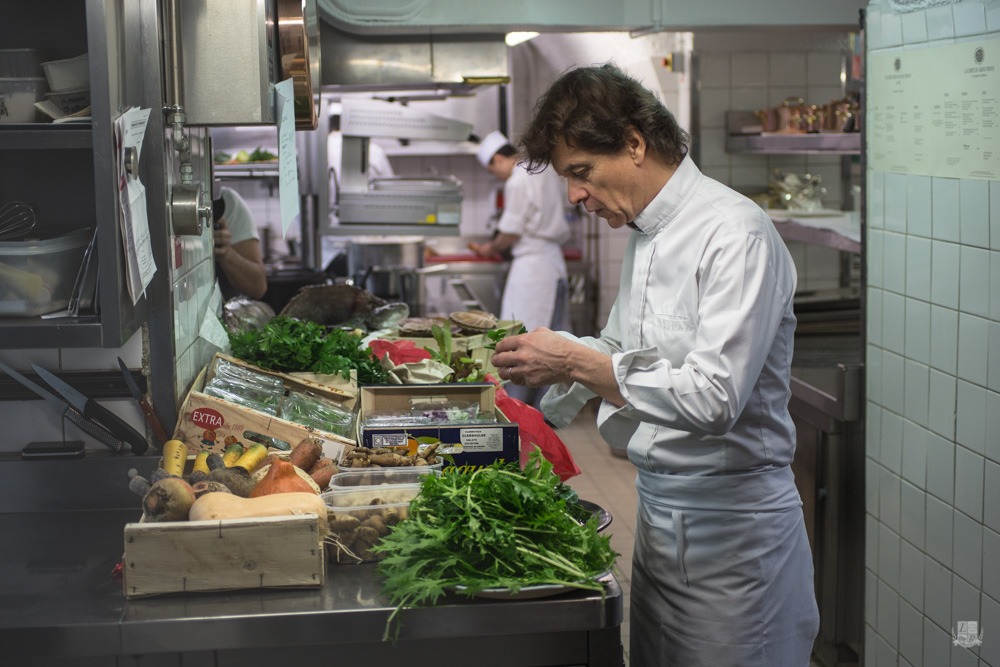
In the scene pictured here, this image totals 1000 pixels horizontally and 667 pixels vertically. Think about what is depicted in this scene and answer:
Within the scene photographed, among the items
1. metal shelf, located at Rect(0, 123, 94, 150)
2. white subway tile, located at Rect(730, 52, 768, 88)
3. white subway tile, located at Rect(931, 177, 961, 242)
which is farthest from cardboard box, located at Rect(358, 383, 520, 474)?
white subway tile, located at Rect(730, 52, 768, 88)

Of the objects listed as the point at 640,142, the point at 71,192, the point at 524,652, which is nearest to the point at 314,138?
the point at 71,192

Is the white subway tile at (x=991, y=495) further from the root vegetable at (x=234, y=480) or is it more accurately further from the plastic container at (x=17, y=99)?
the plastic container at (x=17, y=99)

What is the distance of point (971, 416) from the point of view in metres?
2.99

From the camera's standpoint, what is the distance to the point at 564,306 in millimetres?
8320

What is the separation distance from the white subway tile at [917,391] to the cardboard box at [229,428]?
1.66m

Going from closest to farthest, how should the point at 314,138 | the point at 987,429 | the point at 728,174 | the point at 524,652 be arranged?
the point at 524,652, the point at 987,429, the point at 728,174, the point at 314,138

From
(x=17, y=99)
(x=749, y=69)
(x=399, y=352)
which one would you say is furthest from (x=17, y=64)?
(x=749, y=69)

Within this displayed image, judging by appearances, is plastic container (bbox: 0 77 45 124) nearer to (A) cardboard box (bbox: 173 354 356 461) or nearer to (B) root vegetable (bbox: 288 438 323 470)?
(A) cardboard box (bbox: 173 354 356 461)

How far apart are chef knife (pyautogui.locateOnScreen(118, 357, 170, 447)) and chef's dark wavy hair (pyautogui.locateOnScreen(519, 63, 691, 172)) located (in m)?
1.06

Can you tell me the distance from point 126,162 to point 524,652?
1.27 meters

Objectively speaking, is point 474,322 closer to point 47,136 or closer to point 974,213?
point 974,213

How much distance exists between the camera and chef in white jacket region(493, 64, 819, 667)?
2.31 metres

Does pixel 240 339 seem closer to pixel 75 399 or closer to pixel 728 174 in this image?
pixel 75 399

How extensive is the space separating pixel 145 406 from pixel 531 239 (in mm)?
5564
